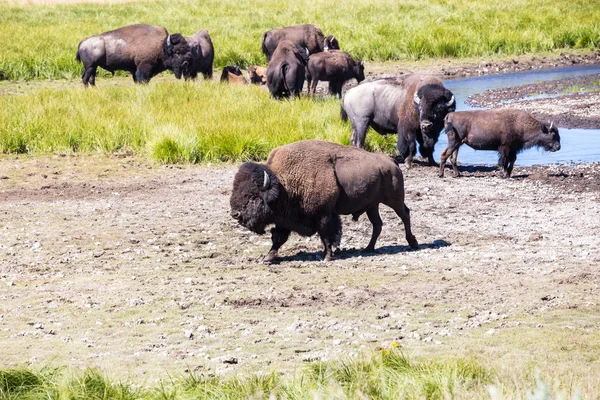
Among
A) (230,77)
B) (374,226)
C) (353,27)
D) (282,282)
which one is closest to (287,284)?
(282,282)

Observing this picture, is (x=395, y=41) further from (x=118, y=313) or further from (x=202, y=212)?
(x=118, y=313)

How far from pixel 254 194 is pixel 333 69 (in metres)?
13.0

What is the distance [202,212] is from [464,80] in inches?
656

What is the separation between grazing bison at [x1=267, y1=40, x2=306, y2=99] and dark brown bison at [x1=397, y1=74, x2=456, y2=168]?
473 centimetres

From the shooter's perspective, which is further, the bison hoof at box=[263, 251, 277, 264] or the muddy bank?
the muddy bank

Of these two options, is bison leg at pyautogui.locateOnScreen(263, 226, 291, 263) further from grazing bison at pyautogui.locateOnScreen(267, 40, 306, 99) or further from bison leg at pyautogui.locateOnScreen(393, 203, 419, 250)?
grazing bison at pyautogui.locateOnScreen(267, 40, 306, 99)

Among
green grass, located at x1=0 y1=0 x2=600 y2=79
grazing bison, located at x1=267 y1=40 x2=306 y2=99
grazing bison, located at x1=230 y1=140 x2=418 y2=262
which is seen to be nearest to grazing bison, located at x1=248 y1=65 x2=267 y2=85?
green grass, located at x1=0 y1=0 x2=600 y2=79

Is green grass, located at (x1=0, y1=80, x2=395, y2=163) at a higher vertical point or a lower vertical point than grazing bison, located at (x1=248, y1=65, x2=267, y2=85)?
higher

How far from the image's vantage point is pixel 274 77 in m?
20.1

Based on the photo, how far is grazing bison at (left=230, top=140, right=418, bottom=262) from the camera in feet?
31.3

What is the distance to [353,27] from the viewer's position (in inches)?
1330

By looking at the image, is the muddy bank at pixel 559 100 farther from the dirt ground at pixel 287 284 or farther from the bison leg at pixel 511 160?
the dirt ground at pixel 287 284

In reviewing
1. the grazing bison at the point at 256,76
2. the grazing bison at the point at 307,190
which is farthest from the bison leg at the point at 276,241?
the grazing bison at the point at 256,76

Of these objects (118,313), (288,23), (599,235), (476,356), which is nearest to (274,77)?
(599,235)
